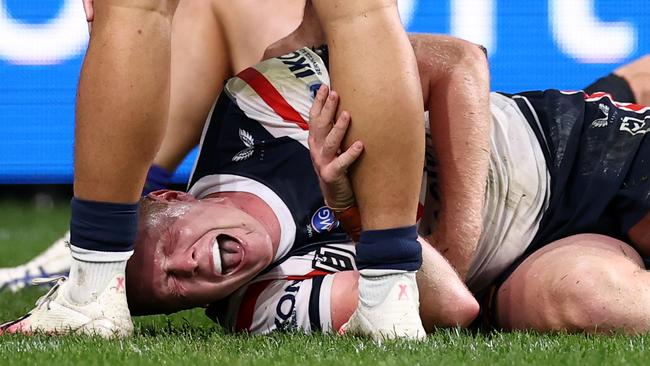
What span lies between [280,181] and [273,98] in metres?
0.20

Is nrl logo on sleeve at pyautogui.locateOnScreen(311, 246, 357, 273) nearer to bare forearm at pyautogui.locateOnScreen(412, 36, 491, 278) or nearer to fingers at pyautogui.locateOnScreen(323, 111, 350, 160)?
bare forearm at pyautogui.locateOnScreen(412, 36, 491, 278)

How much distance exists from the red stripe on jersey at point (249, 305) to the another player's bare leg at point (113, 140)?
14.3 inches

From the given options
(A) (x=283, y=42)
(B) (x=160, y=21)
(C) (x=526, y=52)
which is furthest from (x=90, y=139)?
(C) (x=526, y=52)

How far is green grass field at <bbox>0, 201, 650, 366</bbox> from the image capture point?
6.55 ft

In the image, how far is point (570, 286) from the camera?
96.0 inches

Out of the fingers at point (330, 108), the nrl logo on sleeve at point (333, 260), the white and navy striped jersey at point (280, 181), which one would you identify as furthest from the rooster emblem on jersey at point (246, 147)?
the fingers at point (330, 108)

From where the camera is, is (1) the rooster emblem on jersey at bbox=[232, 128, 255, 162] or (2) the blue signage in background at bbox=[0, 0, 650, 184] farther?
(2) the blue signage in background at bbox=[0, 0, 650, 184]

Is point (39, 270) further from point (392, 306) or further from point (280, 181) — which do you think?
point (392, 306)

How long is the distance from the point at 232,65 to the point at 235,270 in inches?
45.9

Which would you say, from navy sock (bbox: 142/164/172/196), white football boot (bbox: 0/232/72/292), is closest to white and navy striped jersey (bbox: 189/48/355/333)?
navy sock (bbox: 142/164/172/196)

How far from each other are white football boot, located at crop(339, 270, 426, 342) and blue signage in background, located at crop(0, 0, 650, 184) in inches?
141

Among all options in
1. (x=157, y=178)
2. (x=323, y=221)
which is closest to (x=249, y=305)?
(x=323, y=221)

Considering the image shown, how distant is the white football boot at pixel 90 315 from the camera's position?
2.24 metres

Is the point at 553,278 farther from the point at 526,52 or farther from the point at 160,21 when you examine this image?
the point at 526,52
